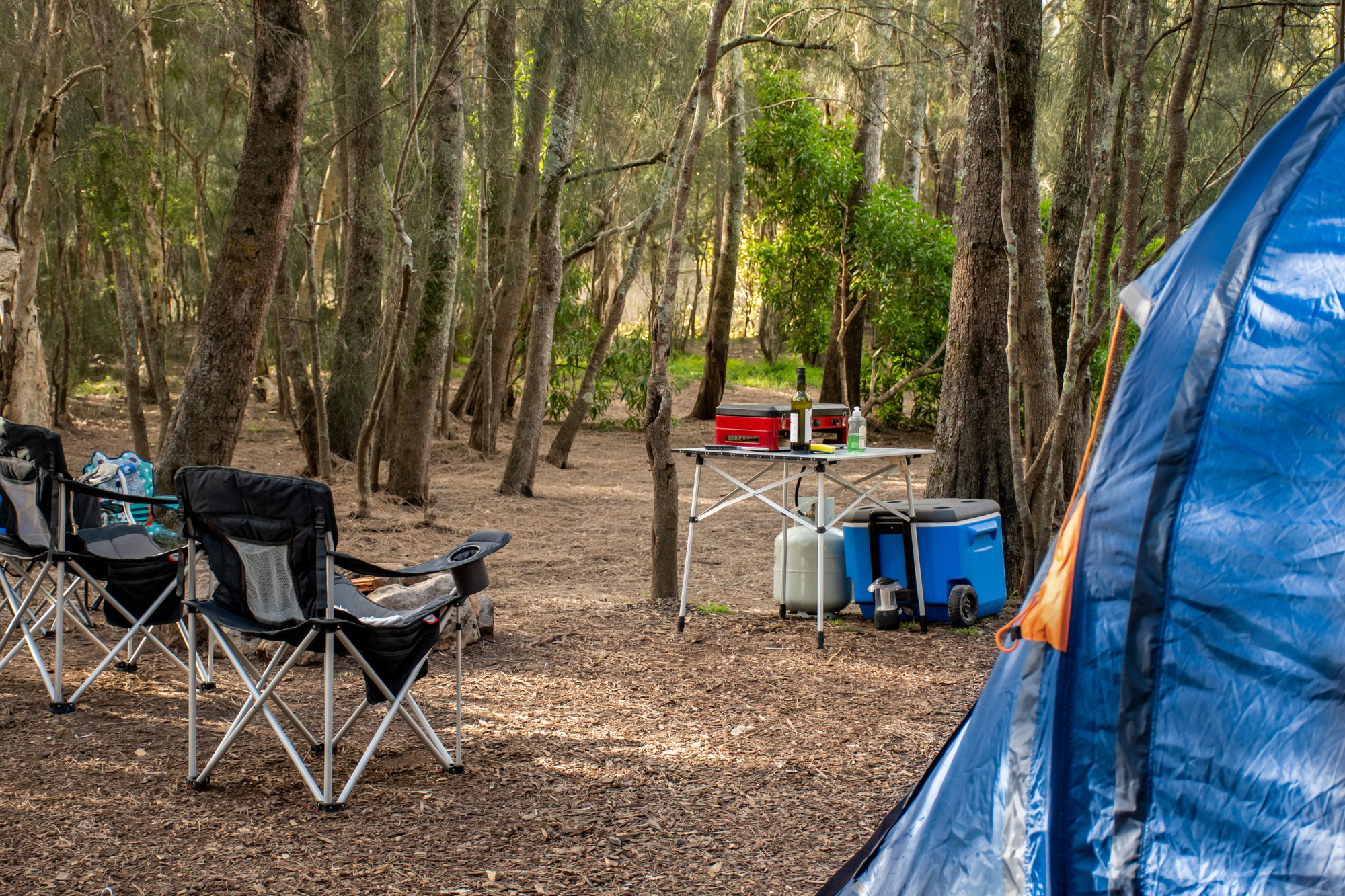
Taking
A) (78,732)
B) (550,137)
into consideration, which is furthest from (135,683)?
(550,137)

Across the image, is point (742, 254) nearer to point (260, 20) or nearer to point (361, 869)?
point (260, 20)

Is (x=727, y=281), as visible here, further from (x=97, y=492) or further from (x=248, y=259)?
(x=97, y=492)

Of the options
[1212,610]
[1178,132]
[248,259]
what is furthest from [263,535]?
[1178,132]

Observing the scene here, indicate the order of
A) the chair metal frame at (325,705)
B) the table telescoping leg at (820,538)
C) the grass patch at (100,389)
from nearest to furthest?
1. the chair metal frame at (325,705)
2. the table telescoping leg at (820,538)
3. the grass patch at (100,389)

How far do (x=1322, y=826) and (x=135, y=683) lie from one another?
408cm

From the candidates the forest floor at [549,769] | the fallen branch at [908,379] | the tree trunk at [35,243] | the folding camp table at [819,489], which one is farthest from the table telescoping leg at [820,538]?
the fallen branch at [908,379]

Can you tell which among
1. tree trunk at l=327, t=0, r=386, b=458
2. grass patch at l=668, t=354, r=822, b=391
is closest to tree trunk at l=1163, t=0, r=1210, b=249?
tree trunk at l=327, t=0, r=386, b=458

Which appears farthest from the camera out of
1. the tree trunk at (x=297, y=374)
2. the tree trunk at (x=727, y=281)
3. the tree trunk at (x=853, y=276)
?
the tree trunk at (x=727, y=281)

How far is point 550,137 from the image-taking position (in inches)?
413

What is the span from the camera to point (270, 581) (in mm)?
3139

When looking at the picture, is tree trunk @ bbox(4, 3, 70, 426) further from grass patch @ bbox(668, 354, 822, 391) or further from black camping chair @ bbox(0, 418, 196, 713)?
grass patch @ bbox(668, 354, 822, 391)

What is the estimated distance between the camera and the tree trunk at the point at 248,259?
16.1 ft

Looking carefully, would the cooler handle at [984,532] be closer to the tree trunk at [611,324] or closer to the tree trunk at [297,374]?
the tree trunk at [611,324]

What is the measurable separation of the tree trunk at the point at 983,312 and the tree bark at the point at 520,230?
198 inches
